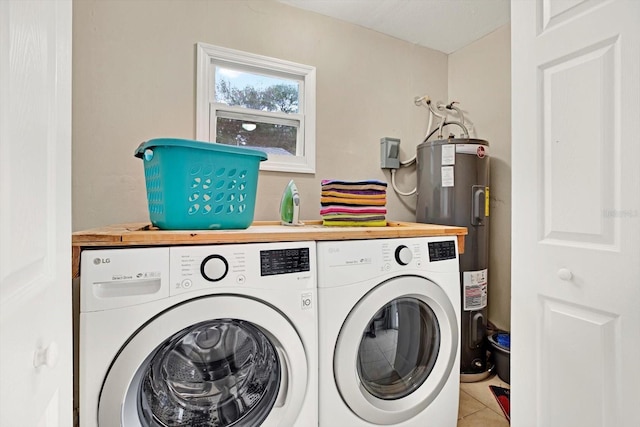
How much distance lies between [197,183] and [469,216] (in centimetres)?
162

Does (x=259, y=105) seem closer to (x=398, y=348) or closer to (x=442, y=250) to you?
(x=442, y=250)

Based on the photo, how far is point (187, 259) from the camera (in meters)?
0.97

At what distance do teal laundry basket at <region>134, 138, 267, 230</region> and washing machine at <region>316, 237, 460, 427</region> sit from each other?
0.38 meters

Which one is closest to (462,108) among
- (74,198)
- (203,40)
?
(203,40)

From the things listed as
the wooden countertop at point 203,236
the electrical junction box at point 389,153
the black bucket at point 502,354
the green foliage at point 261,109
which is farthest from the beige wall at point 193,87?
the black bucket at point 502,354

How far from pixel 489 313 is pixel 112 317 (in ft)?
7.45

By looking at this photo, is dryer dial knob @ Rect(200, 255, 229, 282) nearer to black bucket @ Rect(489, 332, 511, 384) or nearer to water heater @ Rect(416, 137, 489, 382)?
water heater @ Rect(416, 137, 489, 382)

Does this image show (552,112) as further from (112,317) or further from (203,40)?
(203,40)

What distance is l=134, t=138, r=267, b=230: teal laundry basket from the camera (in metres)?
1.10

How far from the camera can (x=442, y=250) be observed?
140cm

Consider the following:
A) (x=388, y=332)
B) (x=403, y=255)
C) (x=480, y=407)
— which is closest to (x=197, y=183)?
(x=403, y=255)
